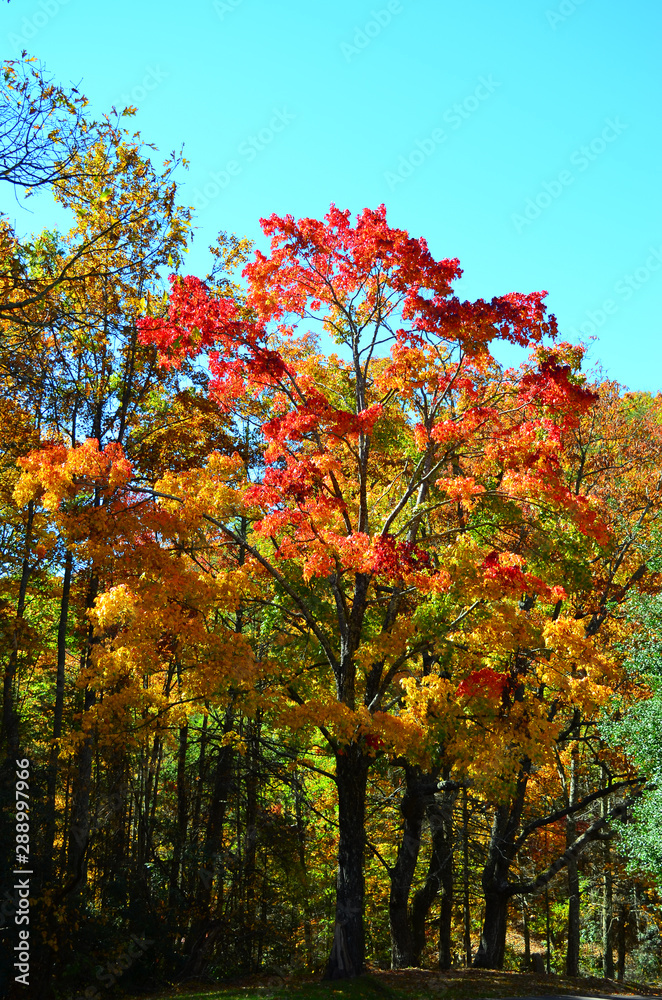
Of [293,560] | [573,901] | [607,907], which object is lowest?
[607,907]

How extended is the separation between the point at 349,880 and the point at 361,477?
590 cm

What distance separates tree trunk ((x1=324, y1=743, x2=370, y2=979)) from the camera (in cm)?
1062

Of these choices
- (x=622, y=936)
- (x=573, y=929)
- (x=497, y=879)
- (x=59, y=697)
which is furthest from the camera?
(x=622, y=936)

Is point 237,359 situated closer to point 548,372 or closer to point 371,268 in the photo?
point 371,268

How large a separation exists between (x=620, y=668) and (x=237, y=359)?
9.20 m

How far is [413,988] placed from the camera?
11039 millimetres

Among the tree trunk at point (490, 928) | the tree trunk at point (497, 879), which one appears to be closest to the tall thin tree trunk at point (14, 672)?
the tree trunk at point (497, 879)

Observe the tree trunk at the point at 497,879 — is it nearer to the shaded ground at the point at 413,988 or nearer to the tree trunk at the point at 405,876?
the shaded ground at the point at 413,988

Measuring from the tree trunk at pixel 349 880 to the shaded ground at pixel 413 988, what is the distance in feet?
1.23

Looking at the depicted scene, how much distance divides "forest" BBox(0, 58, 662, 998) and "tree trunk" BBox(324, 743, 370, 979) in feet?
0.18

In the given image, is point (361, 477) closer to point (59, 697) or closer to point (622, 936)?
point (59, 697)

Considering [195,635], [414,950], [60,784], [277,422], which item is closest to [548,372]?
[277,422]

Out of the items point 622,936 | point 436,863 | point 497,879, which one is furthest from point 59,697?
point 622,936

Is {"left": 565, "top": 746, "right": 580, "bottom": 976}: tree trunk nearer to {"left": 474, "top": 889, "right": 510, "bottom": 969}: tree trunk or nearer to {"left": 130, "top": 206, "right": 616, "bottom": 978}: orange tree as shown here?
{"left": 474, "top": 889, "right": 510, "bottom": 969}: tree trunk
